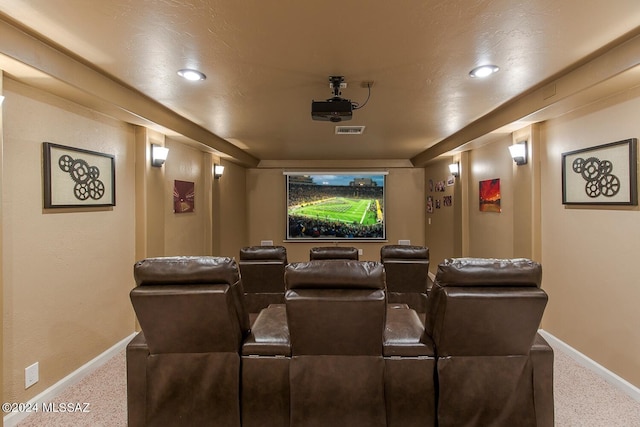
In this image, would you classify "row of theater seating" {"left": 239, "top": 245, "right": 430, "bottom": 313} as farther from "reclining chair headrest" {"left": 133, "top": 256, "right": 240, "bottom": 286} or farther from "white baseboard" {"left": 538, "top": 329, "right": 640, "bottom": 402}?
"reclining chair headrest" {"left": 133, "top": 256, "right": 240, "bottom": 286}

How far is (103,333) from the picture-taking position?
3141mm

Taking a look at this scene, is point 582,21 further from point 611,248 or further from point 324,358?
point 324,358

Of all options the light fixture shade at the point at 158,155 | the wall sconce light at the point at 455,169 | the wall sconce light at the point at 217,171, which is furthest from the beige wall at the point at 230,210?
the wall sconce light at the point at 455,169

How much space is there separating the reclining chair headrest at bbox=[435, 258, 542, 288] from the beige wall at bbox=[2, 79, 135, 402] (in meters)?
2.77

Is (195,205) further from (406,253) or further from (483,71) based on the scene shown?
(483,71)

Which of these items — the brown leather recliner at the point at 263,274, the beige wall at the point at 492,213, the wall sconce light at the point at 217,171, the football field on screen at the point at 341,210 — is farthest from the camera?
the football field on screen at the point at 341,210

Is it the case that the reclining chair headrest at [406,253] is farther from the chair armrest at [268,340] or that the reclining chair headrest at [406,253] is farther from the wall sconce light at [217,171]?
the wall sconce light at [217,171]

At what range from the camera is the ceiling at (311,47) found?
1779 millimetres

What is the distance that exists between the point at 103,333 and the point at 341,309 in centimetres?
257

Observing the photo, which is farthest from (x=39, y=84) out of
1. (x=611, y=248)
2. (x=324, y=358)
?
(x=611, y=248)

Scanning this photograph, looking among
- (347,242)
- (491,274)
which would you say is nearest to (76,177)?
(491,274)

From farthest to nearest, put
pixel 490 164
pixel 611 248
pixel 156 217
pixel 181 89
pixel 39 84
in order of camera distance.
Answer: pixel 490 164 < pixel 156 217 < pixel 181 89 < pixel 611 248 < pixel 39 84

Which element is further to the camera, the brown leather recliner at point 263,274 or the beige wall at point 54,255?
the brown leather recliner at point 263,274

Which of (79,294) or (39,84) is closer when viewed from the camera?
(39,84)
